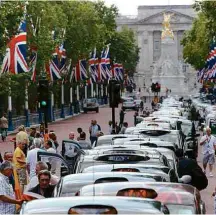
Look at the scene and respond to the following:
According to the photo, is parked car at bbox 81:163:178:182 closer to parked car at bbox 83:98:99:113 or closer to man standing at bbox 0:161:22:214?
man standing at bbox 0:161:22:214

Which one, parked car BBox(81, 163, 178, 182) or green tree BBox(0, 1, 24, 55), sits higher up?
green tree BBox(0, 1, 24, 55)

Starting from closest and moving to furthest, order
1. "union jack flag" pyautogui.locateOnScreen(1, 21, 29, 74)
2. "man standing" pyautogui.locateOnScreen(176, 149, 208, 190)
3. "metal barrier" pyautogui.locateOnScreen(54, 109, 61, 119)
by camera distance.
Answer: "man standing" pyautogui.locateOnScreen(176, 149, 208, 190), "union jack flag" pyautogui.locateOnScreen(1, 21, 29, 74), "metal barrier" pyautogui.locateOnScreen(54, 109, 61, 119)

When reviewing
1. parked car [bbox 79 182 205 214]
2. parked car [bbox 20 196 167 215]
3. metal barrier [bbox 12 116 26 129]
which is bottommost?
metal barrier [bbox 12 116 26 129]

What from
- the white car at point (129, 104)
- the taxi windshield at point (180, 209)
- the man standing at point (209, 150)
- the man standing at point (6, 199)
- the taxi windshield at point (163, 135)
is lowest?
the white car at point (129, 104)

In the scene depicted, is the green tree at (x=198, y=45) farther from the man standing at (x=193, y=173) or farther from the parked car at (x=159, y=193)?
the parked car at (x=159, y=193)

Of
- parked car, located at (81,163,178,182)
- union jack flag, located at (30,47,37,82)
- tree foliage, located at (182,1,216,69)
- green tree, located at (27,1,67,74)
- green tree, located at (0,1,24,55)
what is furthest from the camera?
tree foliage, located at (182,1,216,69)

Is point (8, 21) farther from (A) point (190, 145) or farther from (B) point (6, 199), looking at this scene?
(B) point (6, 199)

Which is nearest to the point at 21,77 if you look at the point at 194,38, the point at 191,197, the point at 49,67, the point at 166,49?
the point at 49,67

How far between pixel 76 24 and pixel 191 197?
6480 cm

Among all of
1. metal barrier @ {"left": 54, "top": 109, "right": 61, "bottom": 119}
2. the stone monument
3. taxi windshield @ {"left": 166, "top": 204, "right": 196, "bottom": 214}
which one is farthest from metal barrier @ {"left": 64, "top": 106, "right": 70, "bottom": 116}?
taxi windshield @ {"left": 166, "top": 204, "right": 196, "bottom": 214}

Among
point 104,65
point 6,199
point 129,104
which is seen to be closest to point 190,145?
point 6,199

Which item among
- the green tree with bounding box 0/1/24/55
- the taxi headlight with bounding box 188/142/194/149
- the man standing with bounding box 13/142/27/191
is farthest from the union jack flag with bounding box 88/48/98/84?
the man standing with bounding box 13/142/27/191

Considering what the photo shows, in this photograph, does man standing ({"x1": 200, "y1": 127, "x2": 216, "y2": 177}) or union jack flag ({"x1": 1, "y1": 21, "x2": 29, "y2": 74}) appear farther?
union jack flag ({"x1": 1, "y1": 21, "x2": 29, "y2": 74})

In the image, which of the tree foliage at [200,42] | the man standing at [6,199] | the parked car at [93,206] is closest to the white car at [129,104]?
the tree foliage at [200,42]
